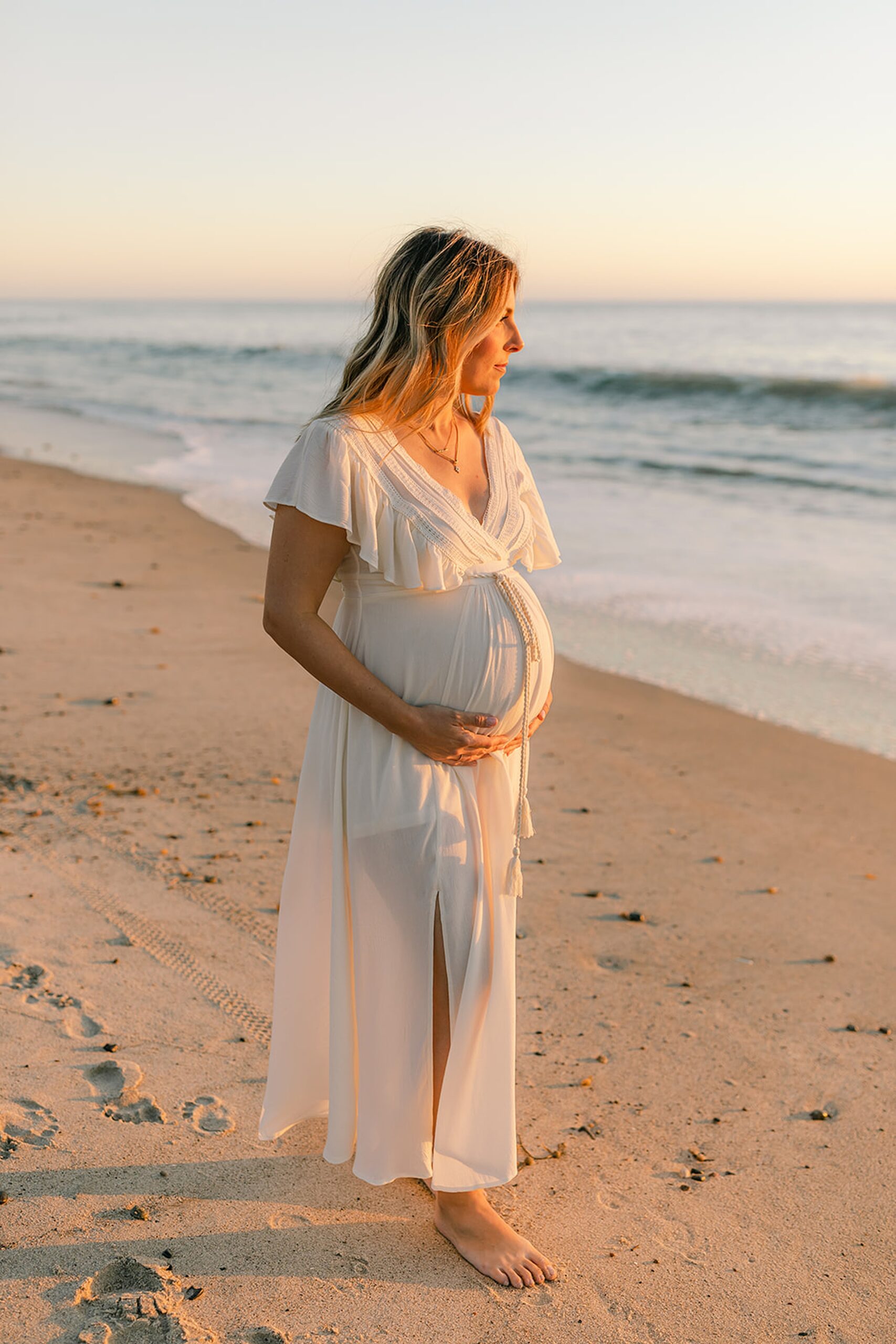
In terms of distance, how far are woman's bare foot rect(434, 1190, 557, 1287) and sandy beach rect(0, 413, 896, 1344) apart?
0.11 ft

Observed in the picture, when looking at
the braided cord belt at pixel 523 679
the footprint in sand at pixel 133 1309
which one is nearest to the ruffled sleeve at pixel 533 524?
the braided cord belt at pixel 523 679

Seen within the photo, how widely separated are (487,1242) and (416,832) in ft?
2.95

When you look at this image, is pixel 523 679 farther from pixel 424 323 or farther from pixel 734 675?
pixel 734 675

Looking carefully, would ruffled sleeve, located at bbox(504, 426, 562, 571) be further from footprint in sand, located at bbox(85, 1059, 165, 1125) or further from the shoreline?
the shoreline

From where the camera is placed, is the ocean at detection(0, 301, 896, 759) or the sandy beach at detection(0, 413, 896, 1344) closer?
the sandy beach at detection(0, 413, 896, 1344)

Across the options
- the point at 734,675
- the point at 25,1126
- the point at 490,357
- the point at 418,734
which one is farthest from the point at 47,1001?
the point at 734,675

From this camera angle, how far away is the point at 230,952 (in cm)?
349

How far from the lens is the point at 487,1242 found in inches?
94.5

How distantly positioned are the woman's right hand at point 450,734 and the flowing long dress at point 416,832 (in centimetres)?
3

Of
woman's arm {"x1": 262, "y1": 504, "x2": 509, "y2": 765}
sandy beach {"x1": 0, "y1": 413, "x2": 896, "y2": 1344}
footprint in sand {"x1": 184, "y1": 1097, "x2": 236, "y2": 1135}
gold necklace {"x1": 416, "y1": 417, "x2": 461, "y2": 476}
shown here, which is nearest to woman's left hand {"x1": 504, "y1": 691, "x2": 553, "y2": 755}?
woman's arm {"x1": 262, "y1": 504, "x2": 509, "y2": 765}

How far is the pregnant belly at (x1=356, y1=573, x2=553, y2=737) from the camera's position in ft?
7.40

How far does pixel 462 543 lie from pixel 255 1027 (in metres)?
1.62

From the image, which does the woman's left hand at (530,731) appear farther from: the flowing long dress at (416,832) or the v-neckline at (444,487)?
the v-neckline at (444,487)

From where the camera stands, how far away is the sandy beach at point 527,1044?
2.28 meters
